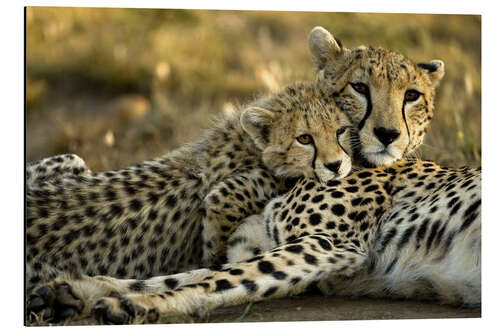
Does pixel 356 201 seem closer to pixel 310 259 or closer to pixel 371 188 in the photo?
pixel 371 188

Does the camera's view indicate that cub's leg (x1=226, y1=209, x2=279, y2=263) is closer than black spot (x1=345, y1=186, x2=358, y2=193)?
Yes

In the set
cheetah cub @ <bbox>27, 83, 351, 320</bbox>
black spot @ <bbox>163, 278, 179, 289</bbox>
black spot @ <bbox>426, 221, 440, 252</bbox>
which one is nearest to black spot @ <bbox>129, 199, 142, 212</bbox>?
cheetah cub @ <bbox>27, 83, 351, 320</bbox>

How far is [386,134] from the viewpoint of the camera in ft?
12.1

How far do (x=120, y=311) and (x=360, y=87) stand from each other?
4.92 feet

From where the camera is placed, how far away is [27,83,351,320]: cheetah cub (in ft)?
11.8

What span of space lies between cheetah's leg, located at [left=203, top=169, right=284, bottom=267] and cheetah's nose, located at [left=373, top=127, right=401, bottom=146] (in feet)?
1.83

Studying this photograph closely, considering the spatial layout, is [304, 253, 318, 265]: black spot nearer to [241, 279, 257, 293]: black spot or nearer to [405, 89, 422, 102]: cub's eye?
[241, 279, 257, 293]: black spot

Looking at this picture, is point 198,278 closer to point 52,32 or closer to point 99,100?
point 52,32

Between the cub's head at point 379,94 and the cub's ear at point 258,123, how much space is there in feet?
0.91

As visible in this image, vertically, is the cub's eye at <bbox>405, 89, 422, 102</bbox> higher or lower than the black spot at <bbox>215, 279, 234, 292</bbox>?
higher

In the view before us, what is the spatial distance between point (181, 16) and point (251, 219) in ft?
8.41

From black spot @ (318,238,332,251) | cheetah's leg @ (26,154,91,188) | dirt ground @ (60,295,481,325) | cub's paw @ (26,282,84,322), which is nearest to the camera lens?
cub's paw @ (26,282,84,322)

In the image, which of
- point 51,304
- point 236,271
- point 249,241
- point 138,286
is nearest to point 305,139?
point 249,241

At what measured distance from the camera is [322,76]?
403cm
